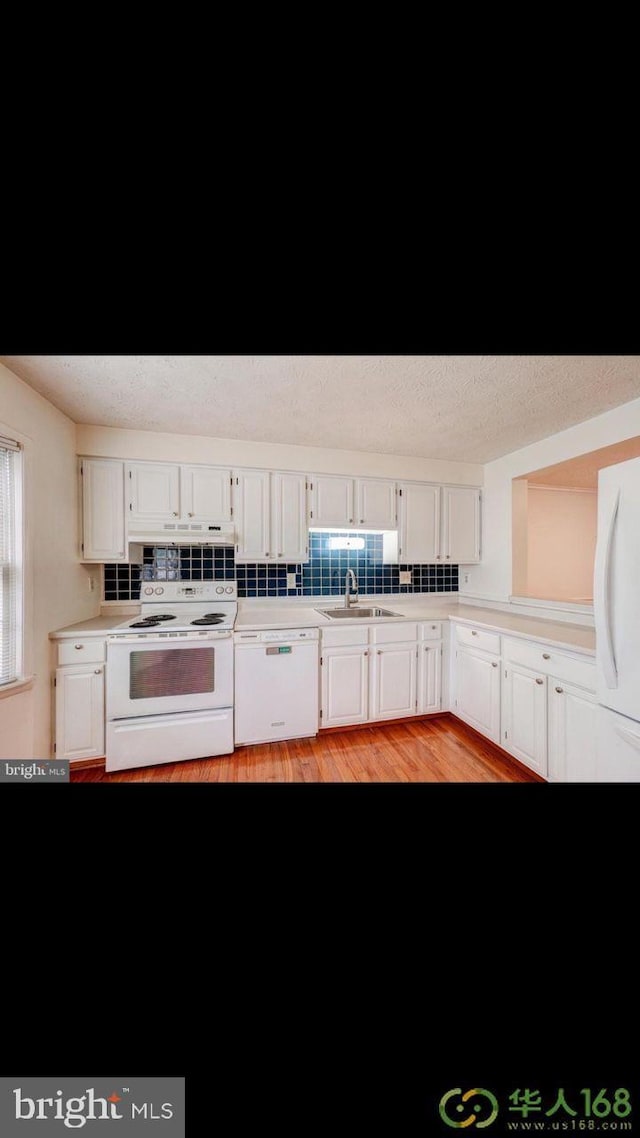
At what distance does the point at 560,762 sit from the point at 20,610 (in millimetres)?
2993

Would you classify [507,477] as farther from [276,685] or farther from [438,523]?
[276,685]

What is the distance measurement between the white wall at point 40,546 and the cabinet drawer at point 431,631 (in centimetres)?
253

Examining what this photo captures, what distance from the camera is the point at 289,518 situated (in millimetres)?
2834

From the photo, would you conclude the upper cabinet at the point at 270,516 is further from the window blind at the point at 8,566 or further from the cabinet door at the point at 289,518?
the window blind at the point at 8,566

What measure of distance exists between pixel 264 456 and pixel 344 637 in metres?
1.56

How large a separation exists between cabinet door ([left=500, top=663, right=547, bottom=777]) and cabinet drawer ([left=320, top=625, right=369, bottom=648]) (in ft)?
3.19

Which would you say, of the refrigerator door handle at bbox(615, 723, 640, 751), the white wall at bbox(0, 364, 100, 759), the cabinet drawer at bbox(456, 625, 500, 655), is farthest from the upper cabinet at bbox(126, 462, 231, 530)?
the refrigerator door handle at bbox(615, 723, 640, 751)

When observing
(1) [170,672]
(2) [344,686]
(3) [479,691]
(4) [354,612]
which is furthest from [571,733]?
(1) [170,672]

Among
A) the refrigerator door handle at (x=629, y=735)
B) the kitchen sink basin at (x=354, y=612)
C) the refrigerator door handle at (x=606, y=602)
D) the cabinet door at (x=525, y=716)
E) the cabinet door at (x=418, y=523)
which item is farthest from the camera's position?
the cabinet door at (x=418, y=523)

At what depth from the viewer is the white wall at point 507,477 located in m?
2.16

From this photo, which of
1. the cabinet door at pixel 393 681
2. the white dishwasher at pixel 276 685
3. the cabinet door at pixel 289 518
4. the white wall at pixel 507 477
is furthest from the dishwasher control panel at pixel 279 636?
the white wall at pixel 507 477

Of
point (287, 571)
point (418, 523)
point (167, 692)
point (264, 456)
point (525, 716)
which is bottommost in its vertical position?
point (525, 716)
